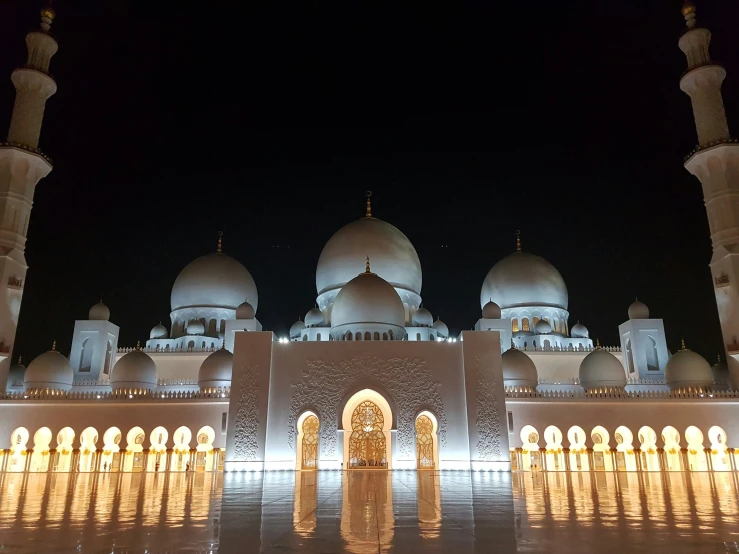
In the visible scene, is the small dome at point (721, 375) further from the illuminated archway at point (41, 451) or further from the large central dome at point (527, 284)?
the illuminated archway at point (41, 451)

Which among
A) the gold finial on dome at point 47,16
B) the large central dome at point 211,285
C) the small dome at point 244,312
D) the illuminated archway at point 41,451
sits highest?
the gold finial on dome at point 47,16

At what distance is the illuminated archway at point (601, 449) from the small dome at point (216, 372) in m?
10.3

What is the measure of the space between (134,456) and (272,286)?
994 cm

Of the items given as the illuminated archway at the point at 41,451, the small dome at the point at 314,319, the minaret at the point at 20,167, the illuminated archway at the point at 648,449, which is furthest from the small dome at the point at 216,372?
the illuminated archway at the point at 648,449

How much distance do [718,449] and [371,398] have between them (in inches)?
362

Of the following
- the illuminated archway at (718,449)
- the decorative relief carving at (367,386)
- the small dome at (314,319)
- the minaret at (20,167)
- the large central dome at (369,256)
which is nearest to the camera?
the decorative relief carving at (367,386)

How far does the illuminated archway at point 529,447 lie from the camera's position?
14977 millimetres

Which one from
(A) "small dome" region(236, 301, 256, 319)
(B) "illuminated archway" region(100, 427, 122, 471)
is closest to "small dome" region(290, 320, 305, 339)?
(A) "small dome" region(236, 301, 256, 319)

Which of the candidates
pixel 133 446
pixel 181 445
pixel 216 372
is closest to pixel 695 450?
pixel 216 372

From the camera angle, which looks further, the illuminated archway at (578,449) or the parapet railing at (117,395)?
the parapet railing at (117,395)

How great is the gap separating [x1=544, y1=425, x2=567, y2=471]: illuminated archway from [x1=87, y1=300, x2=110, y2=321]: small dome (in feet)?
50.3

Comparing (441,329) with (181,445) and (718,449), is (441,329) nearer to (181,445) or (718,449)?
(718,449)

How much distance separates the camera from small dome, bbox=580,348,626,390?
1694 cm

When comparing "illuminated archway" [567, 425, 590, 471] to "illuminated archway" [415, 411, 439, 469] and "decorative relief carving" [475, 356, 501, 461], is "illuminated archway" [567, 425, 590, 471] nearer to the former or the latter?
"decorative relief carving" [475, 356, 501, 461]
